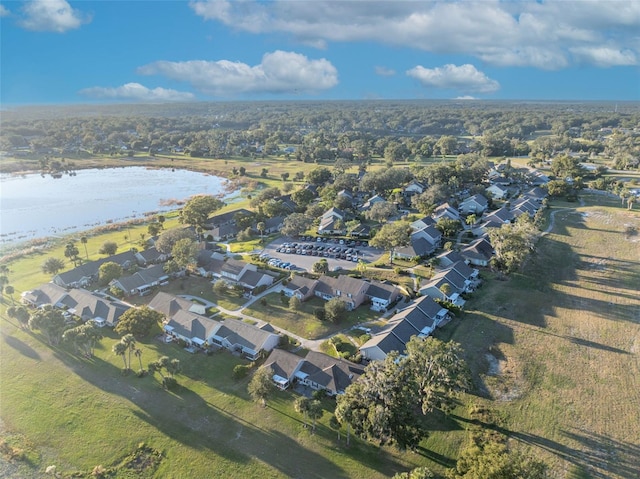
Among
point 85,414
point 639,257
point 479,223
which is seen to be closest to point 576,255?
point 639,257

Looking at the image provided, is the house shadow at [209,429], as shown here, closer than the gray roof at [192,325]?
Yes

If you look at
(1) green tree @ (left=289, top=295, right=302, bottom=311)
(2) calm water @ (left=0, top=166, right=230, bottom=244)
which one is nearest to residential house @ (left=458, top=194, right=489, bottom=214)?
(1) green tree @ (left=289, top=295, right=302, bottom=311)

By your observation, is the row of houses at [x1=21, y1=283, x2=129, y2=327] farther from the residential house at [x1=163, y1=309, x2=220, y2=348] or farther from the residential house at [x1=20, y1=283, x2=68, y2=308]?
the residential house at [x1=163, y1=309, x2=220, y2=348]

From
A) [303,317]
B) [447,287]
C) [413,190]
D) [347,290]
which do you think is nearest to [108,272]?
[303,317]

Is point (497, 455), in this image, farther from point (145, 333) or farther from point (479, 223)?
point (479, 223)

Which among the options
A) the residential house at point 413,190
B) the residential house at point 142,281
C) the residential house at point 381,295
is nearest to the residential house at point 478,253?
the residential house at point 381,295

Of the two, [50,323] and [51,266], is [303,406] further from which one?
[51,266]

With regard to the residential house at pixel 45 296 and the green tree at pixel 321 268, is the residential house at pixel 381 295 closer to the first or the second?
the green tree at pixel 321 268
